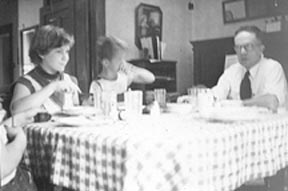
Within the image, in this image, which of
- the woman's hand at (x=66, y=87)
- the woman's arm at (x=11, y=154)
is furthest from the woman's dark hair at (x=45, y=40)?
the woman's arm at (x=11, y=154)

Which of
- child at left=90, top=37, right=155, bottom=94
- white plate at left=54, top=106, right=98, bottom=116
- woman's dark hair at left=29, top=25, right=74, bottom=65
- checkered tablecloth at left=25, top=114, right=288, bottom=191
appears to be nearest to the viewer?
checkered tablecloth at left=25, top=114, right=288, bottom=191

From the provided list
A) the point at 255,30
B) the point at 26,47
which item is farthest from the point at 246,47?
the point at 26,47

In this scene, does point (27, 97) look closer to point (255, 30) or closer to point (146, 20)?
point (146, 20)

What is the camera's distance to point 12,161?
34.1 inches

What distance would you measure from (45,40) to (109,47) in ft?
0.91

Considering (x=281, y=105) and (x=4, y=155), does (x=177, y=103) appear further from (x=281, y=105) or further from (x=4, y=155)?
(x=4, y=155)

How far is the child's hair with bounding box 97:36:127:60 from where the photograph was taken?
145cm

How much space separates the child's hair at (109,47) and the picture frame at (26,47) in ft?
0.95

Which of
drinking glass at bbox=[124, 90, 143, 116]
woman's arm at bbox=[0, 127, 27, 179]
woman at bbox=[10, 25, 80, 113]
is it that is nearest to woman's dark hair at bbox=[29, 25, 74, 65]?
woman at bbox=[10, 25, 80, 113]

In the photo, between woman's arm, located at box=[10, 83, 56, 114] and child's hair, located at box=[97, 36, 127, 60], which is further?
child's hair, located at box=[97, 36, 127, 60]

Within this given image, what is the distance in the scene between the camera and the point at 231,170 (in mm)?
916

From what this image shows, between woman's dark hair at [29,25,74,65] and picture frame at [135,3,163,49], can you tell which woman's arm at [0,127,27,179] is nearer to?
woman's dark hair at [29,25,74,65]

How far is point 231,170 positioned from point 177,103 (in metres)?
0.57

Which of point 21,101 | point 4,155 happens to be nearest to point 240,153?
point 4,155
